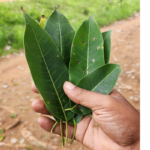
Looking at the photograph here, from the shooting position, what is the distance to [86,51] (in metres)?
0.92

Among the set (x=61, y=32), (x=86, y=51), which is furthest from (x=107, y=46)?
(x=61, y=32)

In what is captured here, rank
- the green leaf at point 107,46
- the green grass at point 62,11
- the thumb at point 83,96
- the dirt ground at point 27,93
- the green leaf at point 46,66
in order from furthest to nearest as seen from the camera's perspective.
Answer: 1. the green grass at point 62,11
2. the dirt ground at point 27,93
3. the green leaf at point 107,46
4. the thumb at point 83,96
5. the green leaf at point 46,66

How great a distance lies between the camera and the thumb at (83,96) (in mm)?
879

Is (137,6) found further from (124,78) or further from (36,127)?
(36,127)

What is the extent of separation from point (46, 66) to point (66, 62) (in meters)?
0.16

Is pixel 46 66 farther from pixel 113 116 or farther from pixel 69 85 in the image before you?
pixel 113 116

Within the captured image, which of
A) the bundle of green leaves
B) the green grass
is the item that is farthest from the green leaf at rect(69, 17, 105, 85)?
the green grass

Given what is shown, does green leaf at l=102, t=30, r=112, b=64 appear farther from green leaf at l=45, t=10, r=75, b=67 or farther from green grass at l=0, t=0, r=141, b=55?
green grass at l=0, t=0, r=141, b=55

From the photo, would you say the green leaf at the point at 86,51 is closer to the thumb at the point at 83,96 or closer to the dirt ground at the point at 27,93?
the thumb at the point at 83,96

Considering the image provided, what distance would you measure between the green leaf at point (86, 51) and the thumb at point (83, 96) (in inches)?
1.9

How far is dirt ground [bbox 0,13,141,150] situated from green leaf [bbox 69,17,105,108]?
3.30 feet

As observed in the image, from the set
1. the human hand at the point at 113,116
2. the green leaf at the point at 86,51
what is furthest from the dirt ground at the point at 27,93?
the green leaf at the point at 86,51

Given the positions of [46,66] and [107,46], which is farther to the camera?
[107,46]

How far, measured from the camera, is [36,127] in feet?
6.11
